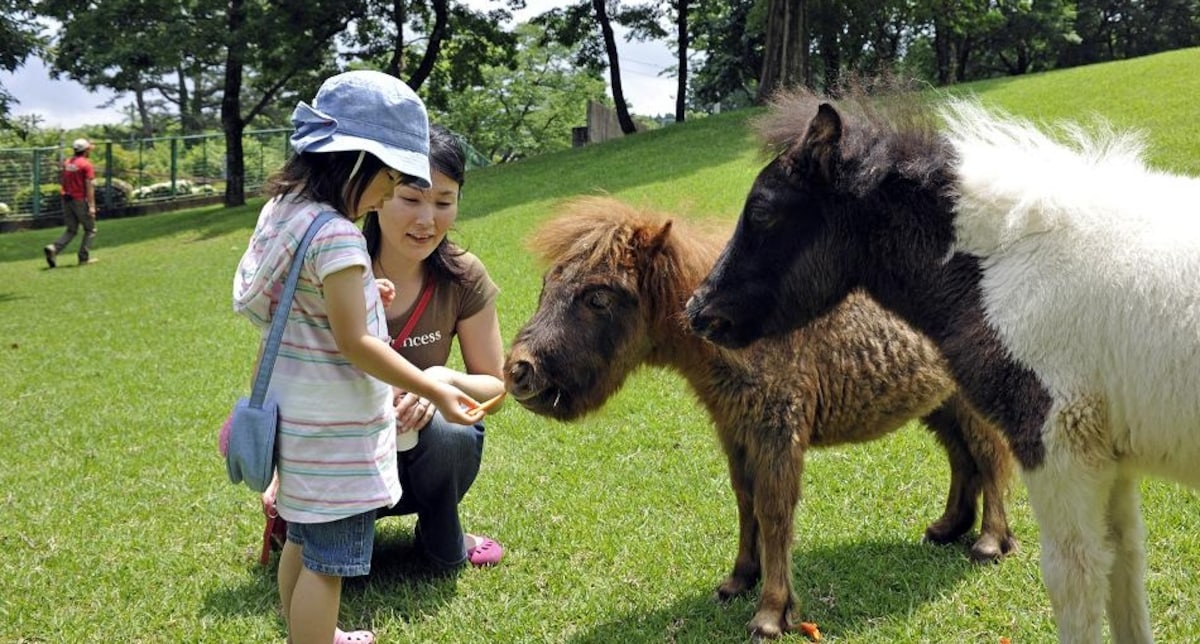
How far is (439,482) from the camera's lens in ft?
14.5

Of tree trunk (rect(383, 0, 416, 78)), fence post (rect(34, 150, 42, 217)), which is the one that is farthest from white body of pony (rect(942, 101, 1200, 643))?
fence post (rect(34, 150, 42, 217))

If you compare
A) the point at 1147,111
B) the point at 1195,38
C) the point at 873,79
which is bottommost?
the point at 873,79

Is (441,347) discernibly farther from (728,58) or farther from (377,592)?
(728,58)

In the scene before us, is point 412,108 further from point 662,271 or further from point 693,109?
point 693,109

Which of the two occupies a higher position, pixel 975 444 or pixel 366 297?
pixel 366 297

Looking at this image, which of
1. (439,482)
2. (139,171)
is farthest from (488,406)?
(139,171)

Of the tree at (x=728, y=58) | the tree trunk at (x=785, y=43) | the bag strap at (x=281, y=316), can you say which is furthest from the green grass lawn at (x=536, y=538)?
the tree at (x=728, y=58)

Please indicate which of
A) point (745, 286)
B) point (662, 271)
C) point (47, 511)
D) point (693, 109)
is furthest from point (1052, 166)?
point (693, 109)

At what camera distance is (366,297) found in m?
3.04

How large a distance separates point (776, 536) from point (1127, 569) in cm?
123

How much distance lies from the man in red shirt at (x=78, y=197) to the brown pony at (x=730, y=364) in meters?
17.3

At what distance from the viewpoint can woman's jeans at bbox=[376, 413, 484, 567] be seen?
14.4ft

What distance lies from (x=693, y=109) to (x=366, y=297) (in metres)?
46.8

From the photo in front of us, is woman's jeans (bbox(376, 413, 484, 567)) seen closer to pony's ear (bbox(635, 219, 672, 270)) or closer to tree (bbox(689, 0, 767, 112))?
pony's ear (bbox(635, 219, 672, 270))
